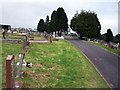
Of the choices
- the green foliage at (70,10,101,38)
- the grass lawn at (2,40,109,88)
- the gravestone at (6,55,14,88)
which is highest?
the green foliage at (70,10,101,38)

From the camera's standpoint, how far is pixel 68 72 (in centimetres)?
1841

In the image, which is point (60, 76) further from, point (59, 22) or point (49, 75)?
point (59, 22)

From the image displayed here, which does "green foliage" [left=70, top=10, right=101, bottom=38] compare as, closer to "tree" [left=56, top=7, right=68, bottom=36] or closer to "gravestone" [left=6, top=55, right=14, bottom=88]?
"tree" [left=56, top=7, right=68, bottom=36]

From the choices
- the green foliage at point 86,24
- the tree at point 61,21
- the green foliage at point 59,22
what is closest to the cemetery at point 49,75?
the green foliage at point 86,24

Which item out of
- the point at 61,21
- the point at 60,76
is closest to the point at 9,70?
the point at 60,76

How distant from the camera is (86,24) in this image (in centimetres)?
7700

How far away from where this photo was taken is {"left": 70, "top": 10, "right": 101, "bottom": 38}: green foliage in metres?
76.4

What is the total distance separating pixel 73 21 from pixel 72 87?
67642 millimetres

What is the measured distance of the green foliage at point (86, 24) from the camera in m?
76.4

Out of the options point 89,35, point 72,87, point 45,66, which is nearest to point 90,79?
point 72,87

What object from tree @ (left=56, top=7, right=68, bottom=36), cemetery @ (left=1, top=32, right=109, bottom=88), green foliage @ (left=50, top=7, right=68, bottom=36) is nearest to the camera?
cemetery @ (left=1, top=32, right=109, bottom=88)

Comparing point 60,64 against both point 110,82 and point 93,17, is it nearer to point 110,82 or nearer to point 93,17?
point 110,82

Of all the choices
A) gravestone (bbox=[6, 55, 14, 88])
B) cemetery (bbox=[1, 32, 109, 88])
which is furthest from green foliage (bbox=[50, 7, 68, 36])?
gravestone (bbox=[6, 55, 14, 88])

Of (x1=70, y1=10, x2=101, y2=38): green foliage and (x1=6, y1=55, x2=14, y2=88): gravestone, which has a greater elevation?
(x1=70, y1=10, x2=101, y2=38): green foliage
